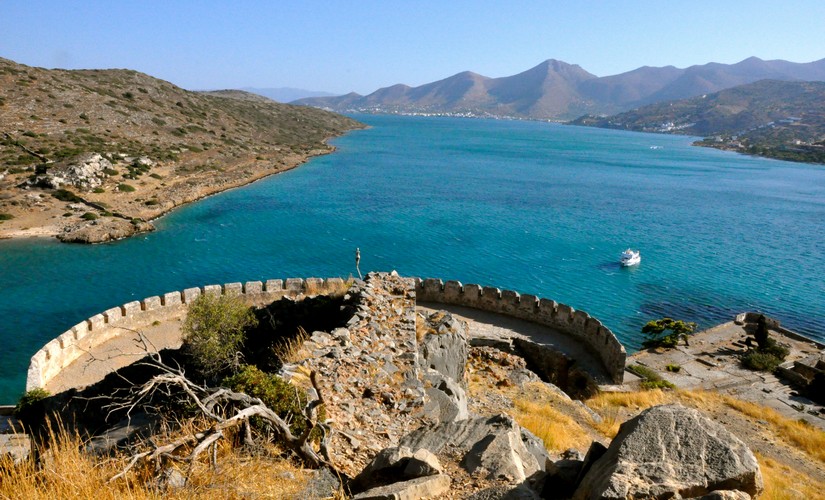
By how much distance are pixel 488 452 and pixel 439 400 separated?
3.15 metres

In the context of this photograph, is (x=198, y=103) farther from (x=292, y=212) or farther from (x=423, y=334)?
(x=423, y=334)

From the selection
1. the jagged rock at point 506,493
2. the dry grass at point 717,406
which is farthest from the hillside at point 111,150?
the jagged rock at point 506,493

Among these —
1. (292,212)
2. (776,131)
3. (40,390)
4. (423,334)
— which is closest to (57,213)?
(292,212)

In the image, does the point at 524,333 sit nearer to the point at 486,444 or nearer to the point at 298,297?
the point at 298,297

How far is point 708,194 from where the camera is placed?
220 ft

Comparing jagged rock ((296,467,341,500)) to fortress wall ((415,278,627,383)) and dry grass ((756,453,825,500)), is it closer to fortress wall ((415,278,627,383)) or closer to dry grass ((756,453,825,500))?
dry grass ((756,453,825,500))

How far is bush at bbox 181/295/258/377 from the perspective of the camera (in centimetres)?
1342

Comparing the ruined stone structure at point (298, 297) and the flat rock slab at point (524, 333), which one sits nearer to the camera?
the ruined stone structure at point (298, 297)

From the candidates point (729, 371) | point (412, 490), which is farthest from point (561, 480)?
point (729, 371)

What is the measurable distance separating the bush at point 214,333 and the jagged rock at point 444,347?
16.2 ft

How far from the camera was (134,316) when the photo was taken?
18.5 metres

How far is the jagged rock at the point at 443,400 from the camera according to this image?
9060mm

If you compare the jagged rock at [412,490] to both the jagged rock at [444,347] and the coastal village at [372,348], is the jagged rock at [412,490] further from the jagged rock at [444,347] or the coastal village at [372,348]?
the jagged rock at [444,347]

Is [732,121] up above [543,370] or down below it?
above
